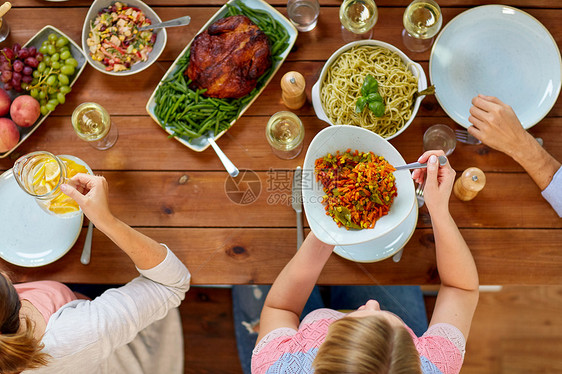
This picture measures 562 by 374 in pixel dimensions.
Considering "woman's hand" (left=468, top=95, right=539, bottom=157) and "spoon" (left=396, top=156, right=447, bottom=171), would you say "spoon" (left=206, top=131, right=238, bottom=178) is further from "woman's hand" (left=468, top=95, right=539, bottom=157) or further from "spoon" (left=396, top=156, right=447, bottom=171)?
"woman's hand" (left=468, top=95, right=539, bottom=157)

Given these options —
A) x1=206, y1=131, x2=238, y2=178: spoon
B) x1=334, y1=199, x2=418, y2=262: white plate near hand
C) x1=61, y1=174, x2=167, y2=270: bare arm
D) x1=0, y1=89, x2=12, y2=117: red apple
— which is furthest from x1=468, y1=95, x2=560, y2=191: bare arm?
x1=0, y1=89, x2=12, y2=117: red apple

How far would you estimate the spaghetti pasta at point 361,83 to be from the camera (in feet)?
4.58

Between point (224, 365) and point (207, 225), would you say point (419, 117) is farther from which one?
point (224, 365)

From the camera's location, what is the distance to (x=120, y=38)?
1497 millimetres

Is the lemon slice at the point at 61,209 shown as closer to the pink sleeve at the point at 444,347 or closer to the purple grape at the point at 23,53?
the purple grape at the point at 23,53

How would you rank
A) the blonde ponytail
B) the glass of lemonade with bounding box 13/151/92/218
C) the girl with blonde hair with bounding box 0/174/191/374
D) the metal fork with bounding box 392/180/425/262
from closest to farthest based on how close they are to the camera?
the blonde ponytail → the girl with blonde hair with bounding box 0/174/191/374 → the glass of lemonade with bounding box 13/151/92/218 → the metal fork with bounding box 392/180/425/262

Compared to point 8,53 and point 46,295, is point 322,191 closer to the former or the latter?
point 46,295

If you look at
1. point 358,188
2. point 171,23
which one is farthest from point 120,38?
point 358,188

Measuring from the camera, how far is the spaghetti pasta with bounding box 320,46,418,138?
4.58ft

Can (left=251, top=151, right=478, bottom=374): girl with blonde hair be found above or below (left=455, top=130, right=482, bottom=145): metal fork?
below

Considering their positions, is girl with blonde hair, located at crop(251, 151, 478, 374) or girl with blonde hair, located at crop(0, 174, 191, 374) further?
girl with blonde hair, located at crop(0, 174, 191, 374)

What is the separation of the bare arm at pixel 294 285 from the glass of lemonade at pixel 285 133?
0.29 m

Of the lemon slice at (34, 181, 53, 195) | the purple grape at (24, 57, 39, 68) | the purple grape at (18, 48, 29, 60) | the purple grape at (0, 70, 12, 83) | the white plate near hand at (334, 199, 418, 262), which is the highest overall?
the purple grape at (18, 48, 29, 60)

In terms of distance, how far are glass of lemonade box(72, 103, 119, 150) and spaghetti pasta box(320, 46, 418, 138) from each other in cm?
72
